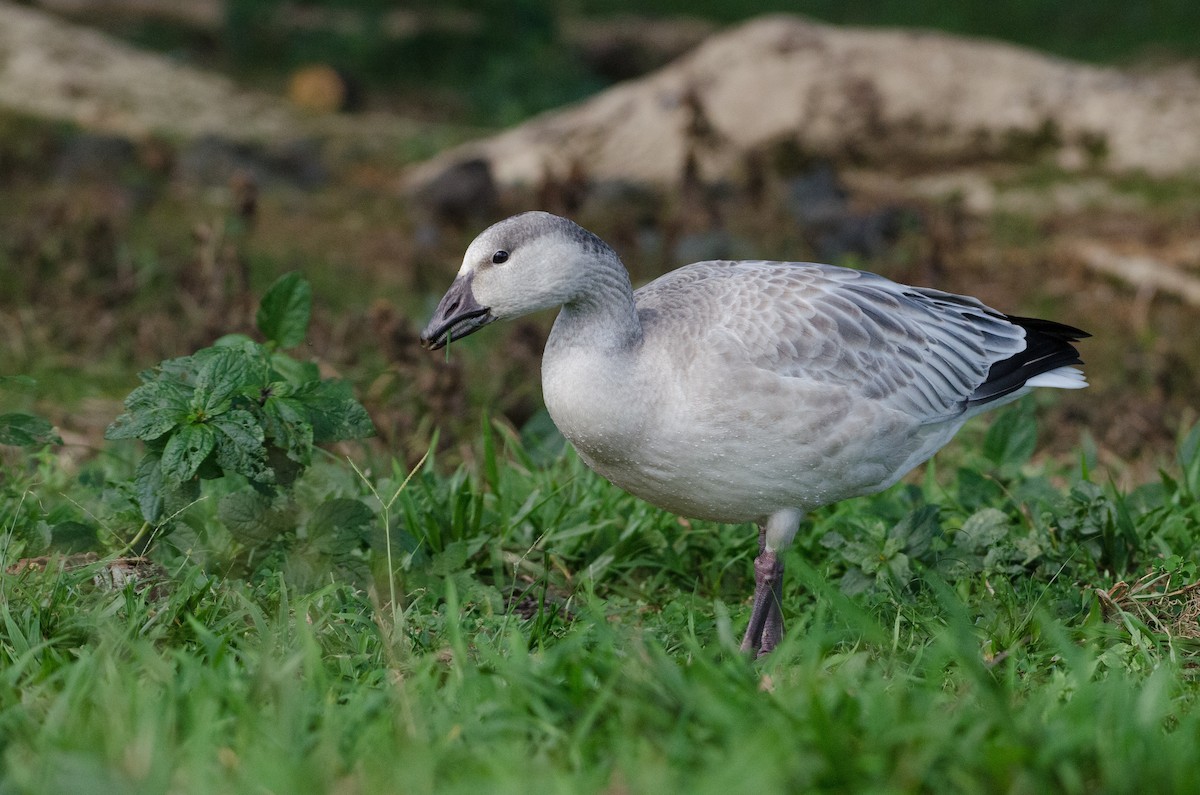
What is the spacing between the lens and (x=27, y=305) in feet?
22.7

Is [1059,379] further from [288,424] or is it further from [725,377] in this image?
[288,424]

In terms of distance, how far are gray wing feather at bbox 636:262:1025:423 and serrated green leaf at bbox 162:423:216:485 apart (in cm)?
126

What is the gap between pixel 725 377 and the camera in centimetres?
366

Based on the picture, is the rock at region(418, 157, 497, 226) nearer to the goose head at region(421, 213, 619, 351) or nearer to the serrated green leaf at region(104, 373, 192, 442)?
the serrated green leaf at region(104, 373, 192, 442)

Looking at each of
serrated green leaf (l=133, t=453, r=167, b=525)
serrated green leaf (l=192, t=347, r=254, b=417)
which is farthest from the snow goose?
serrated green leaf (l=133, t=453, r=167, b=525)

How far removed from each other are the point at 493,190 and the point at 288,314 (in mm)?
4753

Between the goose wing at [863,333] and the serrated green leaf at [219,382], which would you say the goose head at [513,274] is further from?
the serrated green leaf at [219,382]

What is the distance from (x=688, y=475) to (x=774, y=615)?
604 millimetres

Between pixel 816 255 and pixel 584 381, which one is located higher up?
pixel 584 381

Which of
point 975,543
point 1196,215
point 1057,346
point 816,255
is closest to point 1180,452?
point 1057,346

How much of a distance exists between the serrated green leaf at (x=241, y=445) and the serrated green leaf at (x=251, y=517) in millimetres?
276

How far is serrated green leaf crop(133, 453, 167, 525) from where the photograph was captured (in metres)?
3.77

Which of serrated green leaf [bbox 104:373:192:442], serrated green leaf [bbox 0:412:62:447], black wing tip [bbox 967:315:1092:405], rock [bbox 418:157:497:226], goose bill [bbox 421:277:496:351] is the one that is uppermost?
goose bill [bbox 421:277:496:351]

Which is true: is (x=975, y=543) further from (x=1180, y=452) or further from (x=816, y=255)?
(x=816, y=255)
